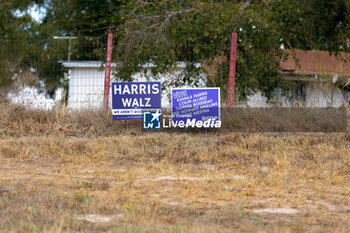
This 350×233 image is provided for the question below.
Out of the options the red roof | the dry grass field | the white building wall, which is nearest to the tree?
the white building wall

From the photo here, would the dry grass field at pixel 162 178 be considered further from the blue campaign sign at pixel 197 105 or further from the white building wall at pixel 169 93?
the white building wall at pixel 169 93

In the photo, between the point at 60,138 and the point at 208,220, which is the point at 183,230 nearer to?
the point at 208,220

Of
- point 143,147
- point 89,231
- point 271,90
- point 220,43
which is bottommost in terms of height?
point 89,231

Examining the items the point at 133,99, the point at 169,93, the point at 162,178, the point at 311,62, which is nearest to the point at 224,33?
the point at 169,93

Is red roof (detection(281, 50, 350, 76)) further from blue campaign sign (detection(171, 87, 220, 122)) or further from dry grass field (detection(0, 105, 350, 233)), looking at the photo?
dry grass field (detection(0, 105, 350, 233))

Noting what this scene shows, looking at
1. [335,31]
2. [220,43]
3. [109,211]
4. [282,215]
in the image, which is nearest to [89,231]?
[109,211]

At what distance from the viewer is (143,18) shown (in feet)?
46.0

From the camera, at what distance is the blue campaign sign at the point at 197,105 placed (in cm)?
1055

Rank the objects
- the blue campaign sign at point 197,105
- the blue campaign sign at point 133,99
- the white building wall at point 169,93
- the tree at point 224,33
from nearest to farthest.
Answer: the blue campaign sign at point 197,105 → the blue campaign sign at point 133,99 → the white building wall at point 169,93 → the tree at point 224,33

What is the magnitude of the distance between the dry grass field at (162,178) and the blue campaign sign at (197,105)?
1.25 ft

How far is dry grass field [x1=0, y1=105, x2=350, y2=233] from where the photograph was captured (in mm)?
5449

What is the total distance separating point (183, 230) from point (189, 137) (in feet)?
16.6

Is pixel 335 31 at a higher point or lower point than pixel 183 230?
higher

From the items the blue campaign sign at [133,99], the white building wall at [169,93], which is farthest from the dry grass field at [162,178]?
the white building wall at [169,93]
